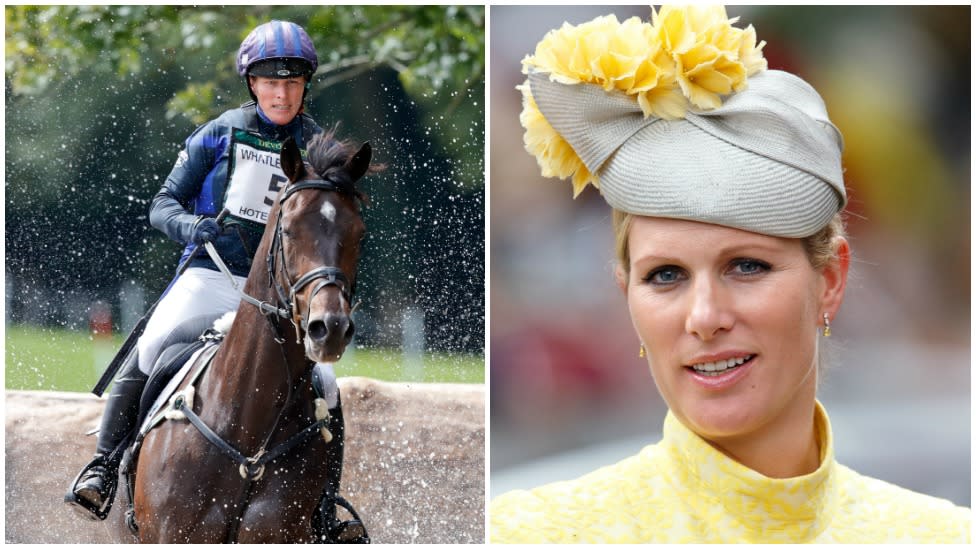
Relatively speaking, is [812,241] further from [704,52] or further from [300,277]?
[300,277]

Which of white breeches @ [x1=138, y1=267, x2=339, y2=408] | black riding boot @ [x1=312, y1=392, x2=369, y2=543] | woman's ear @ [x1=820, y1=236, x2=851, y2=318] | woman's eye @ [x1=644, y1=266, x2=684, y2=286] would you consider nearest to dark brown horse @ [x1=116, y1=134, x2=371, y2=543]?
black riding boot @ [x1=312, y1=392, x2=369, y2=543]

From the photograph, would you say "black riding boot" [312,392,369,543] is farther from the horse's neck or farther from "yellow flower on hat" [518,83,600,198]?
"yellow flower on hat" [518,83,600,198]

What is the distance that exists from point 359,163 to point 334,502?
128cm

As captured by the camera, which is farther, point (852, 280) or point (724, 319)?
point (852, 280)

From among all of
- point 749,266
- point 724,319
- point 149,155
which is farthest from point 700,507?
point 149,155

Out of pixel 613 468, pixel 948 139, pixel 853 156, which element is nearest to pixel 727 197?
pixel 613 468

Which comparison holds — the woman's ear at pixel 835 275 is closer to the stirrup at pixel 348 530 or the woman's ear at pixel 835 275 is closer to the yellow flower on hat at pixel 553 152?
the yellow flower on hat at pixel 553 152

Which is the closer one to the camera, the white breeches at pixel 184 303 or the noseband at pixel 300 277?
the noseband at pixel 300 277

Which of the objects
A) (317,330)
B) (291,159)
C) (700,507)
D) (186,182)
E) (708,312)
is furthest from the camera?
(186,182)

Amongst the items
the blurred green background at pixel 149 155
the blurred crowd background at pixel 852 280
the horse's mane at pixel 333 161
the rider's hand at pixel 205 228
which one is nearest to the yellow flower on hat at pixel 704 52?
the blurred crowd background at pixel 852 280

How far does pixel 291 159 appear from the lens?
155 inches

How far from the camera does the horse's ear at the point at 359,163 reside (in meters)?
3.96

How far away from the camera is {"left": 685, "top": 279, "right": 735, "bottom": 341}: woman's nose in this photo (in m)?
2.64

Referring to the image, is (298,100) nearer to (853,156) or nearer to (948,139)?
(853,156)
